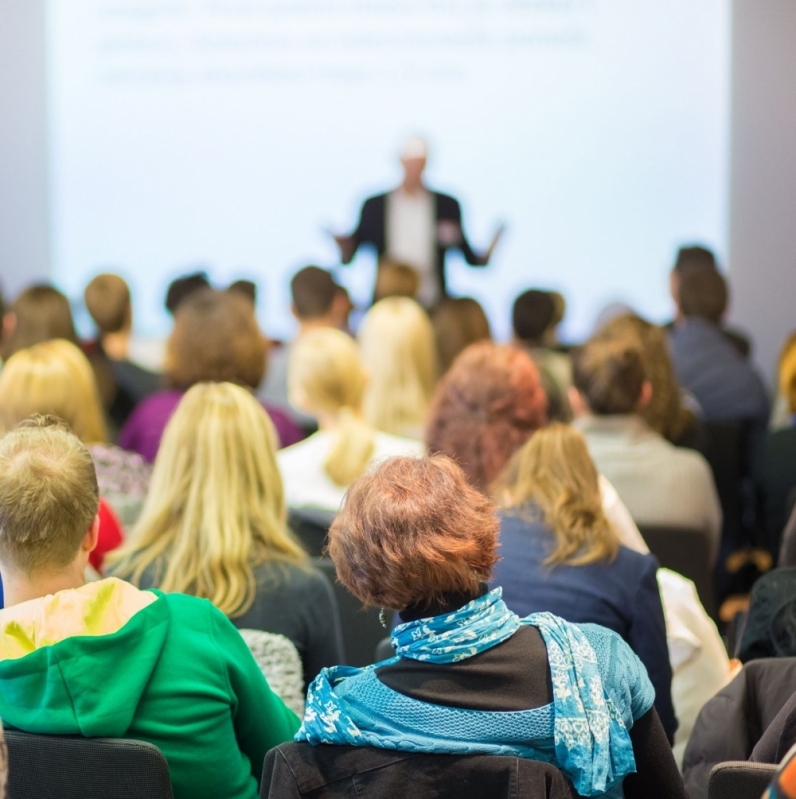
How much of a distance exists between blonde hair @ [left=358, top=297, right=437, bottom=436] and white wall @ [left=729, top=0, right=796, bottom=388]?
3.67 metres

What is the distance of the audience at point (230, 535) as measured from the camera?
207cm

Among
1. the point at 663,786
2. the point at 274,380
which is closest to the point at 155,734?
the point at 663,786

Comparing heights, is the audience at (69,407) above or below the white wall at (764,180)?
below

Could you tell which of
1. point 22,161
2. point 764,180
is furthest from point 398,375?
point 22,161

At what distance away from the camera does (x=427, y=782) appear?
132 cm

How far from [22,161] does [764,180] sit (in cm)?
471

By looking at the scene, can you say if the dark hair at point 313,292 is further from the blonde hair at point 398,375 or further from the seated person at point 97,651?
the seated person at point 97,651

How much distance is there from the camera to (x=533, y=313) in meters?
4.57

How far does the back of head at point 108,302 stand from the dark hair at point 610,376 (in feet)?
7.38

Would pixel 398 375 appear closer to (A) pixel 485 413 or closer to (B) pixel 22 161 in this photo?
(A) pixel 485 413

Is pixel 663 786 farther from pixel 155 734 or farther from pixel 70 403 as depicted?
pixel 70 403

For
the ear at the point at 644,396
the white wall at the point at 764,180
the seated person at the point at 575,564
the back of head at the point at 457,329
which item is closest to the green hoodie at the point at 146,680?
the seated person at the point at 575,564

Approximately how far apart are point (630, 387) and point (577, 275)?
4.00 m

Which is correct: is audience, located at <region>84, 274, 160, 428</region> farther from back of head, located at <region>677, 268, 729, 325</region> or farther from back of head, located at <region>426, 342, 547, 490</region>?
back of head, located at <region>677, 268, 729, 325</region>
